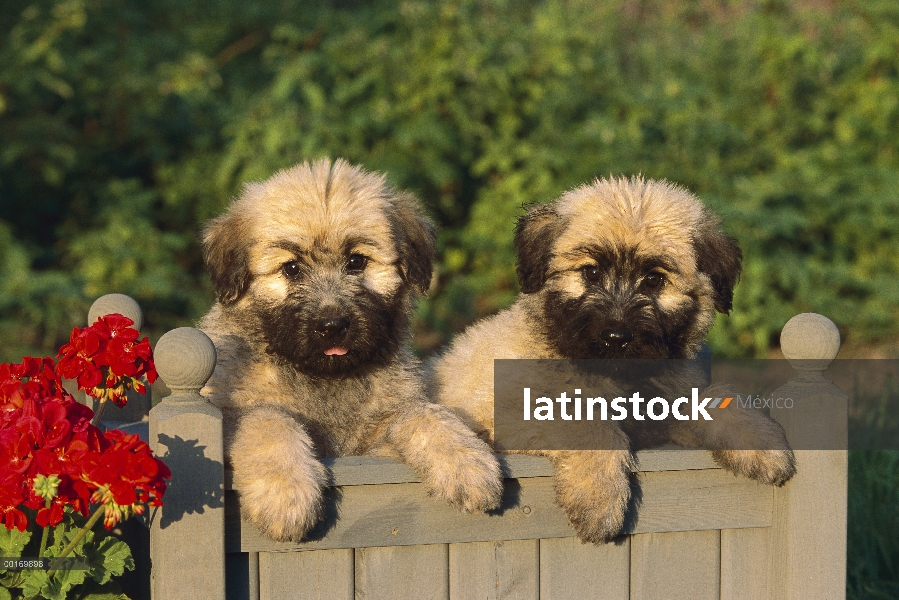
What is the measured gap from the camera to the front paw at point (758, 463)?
3.49 metres

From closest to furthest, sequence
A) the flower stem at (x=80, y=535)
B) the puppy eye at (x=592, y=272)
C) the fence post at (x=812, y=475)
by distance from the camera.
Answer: the flower stem at (x=80, y=535) → the fence post at (x=812, y=475) → the puppy eye at (x=592, y=272)

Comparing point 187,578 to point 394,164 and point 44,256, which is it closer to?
point 394,164

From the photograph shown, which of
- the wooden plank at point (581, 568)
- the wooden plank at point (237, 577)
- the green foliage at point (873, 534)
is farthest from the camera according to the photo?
the green foliage at point (873, 534)

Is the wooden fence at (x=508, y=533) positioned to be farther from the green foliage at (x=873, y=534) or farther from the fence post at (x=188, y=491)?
the green foliage at (x=873, y=534)

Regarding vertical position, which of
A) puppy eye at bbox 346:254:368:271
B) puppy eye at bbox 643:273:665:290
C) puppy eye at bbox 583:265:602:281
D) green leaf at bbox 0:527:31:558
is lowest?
green leaf at bbox 0:527:31:558

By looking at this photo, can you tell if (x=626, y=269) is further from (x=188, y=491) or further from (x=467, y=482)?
(x=188, y=491)

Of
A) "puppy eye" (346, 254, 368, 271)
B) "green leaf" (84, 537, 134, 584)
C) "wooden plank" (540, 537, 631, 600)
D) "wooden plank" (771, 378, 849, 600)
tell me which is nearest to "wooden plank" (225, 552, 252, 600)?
"green leaf" (84, 537, 134, 584)

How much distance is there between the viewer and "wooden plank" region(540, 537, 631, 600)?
11.2 feet

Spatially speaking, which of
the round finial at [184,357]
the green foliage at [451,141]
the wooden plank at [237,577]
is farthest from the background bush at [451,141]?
the round finial at [184,357]

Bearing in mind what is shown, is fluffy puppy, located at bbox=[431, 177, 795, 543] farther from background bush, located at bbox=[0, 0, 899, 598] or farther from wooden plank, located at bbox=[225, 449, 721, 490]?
background bush, located at bbox=[0, 0, 899, 598]

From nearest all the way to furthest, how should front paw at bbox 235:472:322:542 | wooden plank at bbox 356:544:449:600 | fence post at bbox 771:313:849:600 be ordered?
1. front paw at bbox 235:472:322:542
2. wooden plank at bbox 356:544:449:600
3. fence post at bbox 771:313:849:600

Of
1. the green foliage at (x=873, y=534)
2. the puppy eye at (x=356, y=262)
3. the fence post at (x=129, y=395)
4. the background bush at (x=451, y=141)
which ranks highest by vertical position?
the background bush at (x=451, y=141)

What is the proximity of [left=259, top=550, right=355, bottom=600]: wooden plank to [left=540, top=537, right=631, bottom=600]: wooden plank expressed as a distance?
0.65m

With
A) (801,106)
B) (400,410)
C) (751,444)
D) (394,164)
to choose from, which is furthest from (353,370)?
(801,106)
